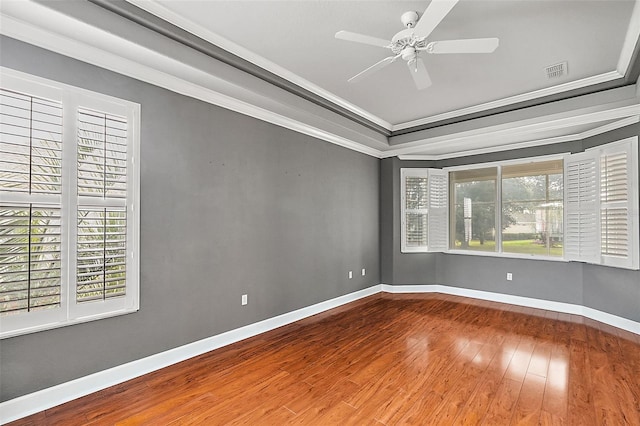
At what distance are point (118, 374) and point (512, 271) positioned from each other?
5373 millimetres

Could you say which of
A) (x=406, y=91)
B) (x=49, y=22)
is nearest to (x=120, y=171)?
(x=49, y=22)

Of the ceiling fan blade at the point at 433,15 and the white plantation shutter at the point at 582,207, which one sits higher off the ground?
the ceiling fan blade at the point at 433,15

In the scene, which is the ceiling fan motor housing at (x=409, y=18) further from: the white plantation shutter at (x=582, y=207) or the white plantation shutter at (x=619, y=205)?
the white plantation shutter at (x=582, y=207)

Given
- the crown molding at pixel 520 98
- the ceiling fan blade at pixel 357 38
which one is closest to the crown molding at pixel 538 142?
the crown molding at pixel 520 98

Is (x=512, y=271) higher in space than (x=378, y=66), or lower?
lower

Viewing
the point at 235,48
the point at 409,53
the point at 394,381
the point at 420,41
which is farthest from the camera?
the point at 235,48

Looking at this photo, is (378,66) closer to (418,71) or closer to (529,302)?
(418,71)

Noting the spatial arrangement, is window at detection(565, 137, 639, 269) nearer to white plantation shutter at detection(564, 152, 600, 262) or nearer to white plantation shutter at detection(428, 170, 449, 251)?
white plantation shutter at detection(564, 152, 600, 262)

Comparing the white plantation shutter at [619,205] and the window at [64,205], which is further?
the white plantation shutter at [619,205]

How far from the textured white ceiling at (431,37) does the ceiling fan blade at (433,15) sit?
12.7 inches

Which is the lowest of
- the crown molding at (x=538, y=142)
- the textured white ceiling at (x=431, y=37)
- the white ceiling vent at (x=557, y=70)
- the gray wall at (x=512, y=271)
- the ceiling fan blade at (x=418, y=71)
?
the gray wall at (x=512, y=271)

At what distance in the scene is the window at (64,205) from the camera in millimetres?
2152

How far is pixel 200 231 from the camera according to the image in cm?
320

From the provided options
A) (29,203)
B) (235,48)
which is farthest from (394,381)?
(235,48)
